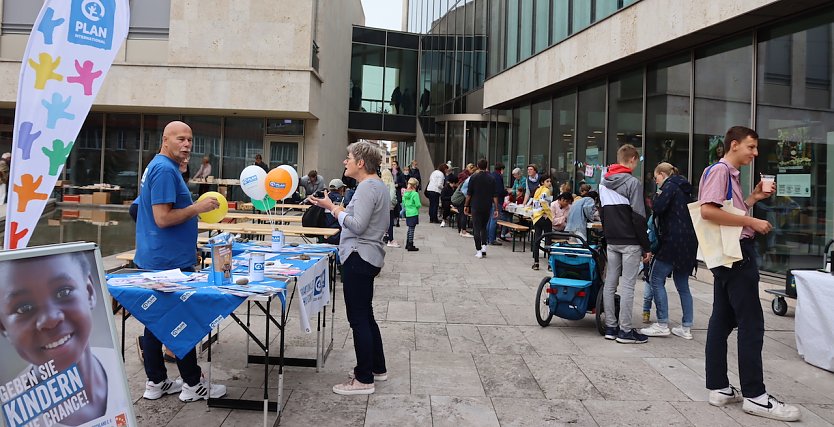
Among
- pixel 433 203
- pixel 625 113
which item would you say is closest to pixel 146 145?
pixel 433 203

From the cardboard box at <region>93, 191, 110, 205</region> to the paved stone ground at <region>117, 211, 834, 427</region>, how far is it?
707 inches

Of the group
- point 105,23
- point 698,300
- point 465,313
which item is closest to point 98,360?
point 105,23

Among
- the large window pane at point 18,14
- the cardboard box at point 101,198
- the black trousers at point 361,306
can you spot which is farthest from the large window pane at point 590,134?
the large window pane at point 18,14

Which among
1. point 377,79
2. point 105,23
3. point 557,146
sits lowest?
point 105,23

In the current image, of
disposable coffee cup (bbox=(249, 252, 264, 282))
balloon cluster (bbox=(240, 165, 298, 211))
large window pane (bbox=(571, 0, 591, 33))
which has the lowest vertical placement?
disposable coffee cup (bbox=(249, 252, 264, 282))

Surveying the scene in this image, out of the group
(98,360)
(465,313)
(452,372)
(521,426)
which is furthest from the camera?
(465,313)

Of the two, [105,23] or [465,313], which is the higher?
[105,23]

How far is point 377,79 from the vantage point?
96.0 ft

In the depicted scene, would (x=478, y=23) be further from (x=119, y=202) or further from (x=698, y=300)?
(x=698, y=300)

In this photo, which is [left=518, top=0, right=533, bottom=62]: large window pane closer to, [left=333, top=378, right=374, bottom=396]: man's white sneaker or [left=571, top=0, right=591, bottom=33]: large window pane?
[left=571, top=0, right=591, bottom=33]: large window pane

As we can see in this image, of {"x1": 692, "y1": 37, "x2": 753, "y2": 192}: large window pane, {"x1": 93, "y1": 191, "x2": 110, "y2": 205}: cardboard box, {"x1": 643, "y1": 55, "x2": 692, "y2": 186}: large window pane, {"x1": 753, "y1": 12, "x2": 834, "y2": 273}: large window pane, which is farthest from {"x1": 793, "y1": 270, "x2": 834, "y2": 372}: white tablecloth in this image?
{"x1": 93, "y1": 191, "x2": 110, "y2": 205}: cardboard box

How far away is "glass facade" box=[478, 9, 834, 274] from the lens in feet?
26.7

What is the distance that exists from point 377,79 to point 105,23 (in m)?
26.0

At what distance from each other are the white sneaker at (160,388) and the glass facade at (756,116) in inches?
321
